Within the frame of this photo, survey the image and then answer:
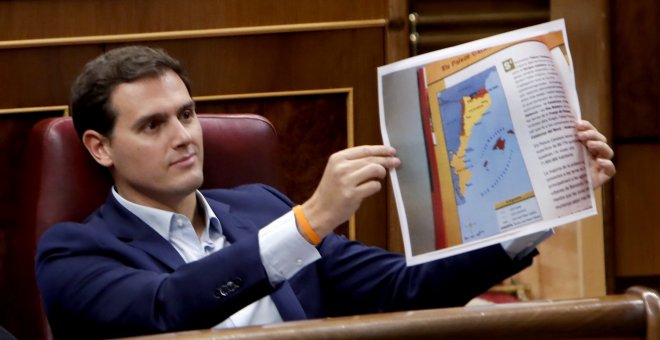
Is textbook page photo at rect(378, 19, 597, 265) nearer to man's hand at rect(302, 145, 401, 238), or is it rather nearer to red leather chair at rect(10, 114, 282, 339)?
man's hand at rect(302, 145, 401, 238)

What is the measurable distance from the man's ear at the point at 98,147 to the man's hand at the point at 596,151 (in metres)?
0.74

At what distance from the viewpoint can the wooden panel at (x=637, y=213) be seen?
210 cm

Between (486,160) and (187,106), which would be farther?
(187,106)

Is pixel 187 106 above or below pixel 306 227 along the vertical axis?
above


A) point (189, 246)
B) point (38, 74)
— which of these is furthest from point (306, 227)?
point (38, 74)

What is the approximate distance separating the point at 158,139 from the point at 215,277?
0.33 m

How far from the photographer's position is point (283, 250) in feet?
4.88

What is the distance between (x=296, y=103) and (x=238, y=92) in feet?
0.44

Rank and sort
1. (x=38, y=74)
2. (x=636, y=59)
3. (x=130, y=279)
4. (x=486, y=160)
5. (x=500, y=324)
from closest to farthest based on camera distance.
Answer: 1. (x=500, y=324)
2. (x=486, y=160)
3. (x=130, y=279)
4. (x=636, y=59)
5. (x=38, y=74)

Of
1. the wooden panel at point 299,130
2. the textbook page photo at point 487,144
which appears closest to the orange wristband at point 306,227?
the textbook page photo at point 487,144

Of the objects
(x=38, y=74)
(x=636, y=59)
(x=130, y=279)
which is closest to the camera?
(x=130, y=279)

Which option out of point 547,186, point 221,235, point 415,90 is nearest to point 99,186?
point 221,235

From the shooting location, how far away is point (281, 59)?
2662 mm

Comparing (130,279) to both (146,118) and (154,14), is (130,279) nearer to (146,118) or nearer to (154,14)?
(146,118)
